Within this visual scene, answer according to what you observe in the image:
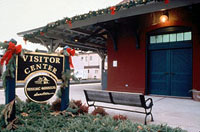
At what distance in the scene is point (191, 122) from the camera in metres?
4.50

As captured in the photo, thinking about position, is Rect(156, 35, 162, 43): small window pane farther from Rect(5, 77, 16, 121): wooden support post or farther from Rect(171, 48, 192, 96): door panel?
Rect(5, 77, 16, 121): wooden support post

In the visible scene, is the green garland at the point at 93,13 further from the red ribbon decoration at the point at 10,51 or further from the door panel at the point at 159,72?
the red ribbon decoration at the point at 10,51

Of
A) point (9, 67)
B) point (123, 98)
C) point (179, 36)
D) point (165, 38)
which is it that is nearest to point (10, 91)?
point (9, 67)

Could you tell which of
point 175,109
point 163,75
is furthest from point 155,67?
point 175,109

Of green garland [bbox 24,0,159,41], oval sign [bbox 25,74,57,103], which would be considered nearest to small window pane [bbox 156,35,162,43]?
green garland [bbox 24,0,159,41]

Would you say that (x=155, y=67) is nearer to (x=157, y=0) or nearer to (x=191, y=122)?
(x=157, y=0)

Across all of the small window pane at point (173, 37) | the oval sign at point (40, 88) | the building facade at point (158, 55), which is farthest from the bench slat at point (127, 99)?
the small window pane at point (173, 37)

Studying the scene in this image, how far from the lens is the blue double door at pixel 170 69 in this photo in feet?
27.5

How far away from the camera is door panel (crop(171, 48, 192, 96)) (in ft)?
27.3

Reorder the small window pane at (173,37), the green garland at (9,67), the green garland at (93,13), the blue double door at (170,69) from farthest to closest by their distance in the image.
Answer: the small window pane at (173,37) < the blue double door at (170,69) < the green garland at (93,13) < the green garland at (9,67)

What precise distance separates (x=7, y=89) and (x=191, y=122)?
4.52m

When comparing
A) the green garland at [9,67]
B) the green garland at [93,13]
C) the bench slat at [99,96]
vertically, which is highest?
the green garland at [93,13]

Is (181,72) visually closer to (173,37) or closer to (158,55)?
(158,55)

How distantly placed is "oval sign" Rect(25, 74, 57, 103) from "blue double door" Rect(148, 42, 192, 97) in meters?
6.32
